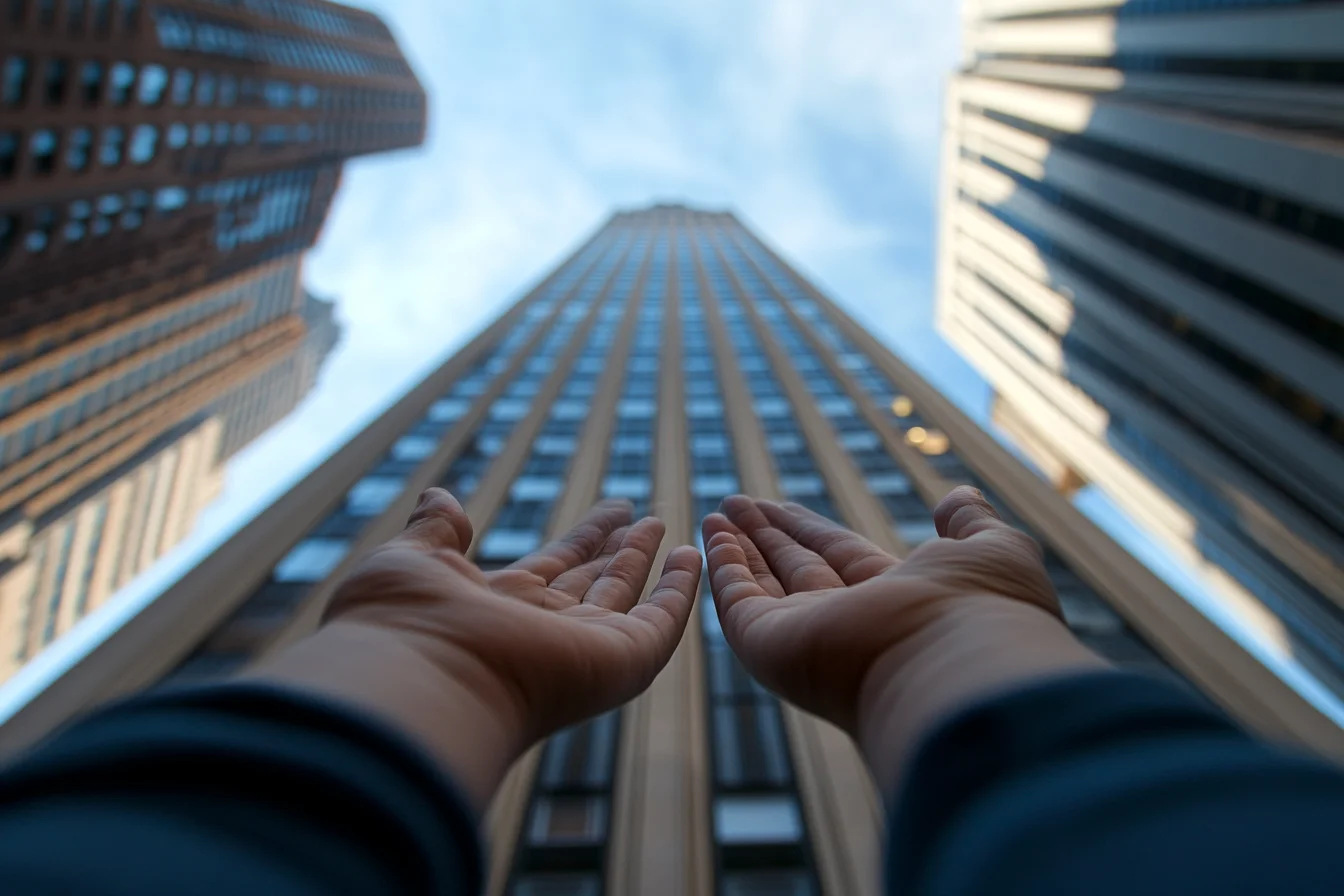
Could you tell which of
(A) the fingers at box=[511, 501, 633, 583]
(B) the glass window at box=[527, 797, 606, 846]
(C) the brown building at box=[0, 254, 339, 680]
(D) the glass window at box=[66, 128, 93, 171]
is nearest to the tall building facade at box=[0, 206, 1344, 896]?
(B) the glass window at box=[527, 797, 606, 846]

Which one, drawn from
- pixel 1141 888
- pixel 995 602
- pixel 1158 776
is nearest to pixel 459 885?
pixel 1141 888

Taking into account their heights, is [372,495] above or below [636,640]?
below

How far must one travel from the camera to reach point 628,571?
6039 mm

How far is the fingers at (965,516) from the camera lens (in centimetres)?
502

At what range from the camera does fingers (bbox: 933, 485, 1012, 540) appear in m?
5.02

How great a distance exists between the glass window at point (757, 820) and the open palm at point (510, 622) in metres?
8.58

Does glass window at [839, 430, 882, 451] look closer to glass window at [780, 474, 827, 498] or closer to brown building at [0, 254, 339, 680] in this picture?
glass window at [780, 474, 827, 498]

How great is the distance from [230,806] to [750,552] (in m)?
4.67

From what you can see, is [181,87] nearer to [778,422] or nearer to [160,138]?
[160,138]

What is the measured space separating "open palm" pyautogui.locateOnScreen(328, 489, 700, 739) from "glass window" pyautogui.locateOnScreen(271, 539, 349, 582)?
15.7 metres

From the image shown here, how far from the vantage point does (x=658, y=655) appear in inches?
202

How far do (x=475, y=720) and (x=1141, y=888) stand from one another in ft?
9.84

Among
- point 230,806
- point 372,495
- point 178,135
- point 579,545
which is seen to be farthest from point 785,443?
point 178,135

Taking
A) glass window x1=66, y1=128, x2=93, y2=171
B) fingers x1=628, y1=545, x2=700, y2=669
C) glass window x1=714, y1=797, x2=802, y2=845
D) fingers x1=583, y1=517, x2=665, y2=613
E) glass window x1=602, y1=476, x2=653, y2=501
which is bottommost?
glass window x1=714, y1=797, x2=802, y2=845
